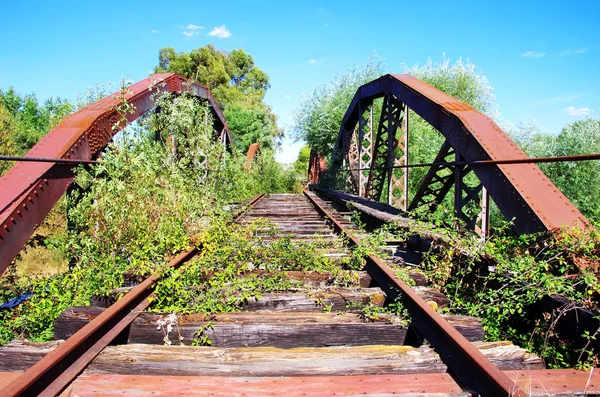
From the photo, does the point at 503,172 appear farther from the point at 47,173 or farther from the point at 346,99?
the point at 346,99

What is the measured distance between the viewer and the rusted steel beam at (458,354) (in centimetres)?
164

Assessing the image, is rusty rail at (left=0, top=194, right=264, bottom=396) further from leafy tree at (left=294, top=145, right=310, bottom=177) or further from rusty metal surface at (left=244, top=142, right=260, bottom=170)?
leafy tree at (left=294, top=145, right=310, bottom=177)

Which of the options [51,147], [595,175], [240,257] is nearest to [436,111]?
[240,257]

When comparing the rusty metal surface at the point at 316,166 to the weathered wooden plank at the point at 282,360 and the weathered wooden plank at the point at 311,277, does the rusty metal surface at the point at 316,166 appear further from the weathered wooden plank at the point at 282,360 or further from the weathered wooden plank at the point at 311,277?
the weathered wooden plank at the point at 282,360

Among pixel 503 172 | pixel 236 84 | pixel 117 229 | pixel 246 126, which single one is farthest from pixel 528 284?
pixel 236 84

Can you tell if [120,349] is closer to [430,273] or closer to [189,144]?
[430,273]

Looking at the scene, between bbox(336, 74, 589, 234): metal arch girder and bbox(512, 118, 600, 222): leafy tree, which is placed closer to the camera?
bbox(336, 74, 589, 234): metal arch girder

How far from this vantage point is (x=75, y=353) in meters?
1.93

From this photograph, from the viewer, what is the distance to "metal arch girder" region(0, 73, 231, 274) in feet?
10.6

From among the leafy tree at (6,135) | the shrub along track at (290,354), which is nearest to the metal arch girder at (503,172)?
the shrub along track at (290,354)

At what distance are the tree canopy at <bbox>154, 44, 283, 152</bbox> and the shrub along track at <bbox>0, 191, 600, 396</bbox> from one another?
3241 centimetres

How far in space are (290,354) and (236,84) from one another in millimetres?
48870

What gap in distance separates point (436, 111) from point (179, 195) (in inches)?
139

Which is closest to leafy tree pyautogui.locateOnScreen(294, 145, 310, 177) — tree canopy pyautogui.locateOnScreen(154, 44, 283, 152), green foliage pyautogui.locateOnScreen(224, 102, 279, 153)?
tree canopy pyautogui.locateOnScreen(154, 44, 283, 152)
